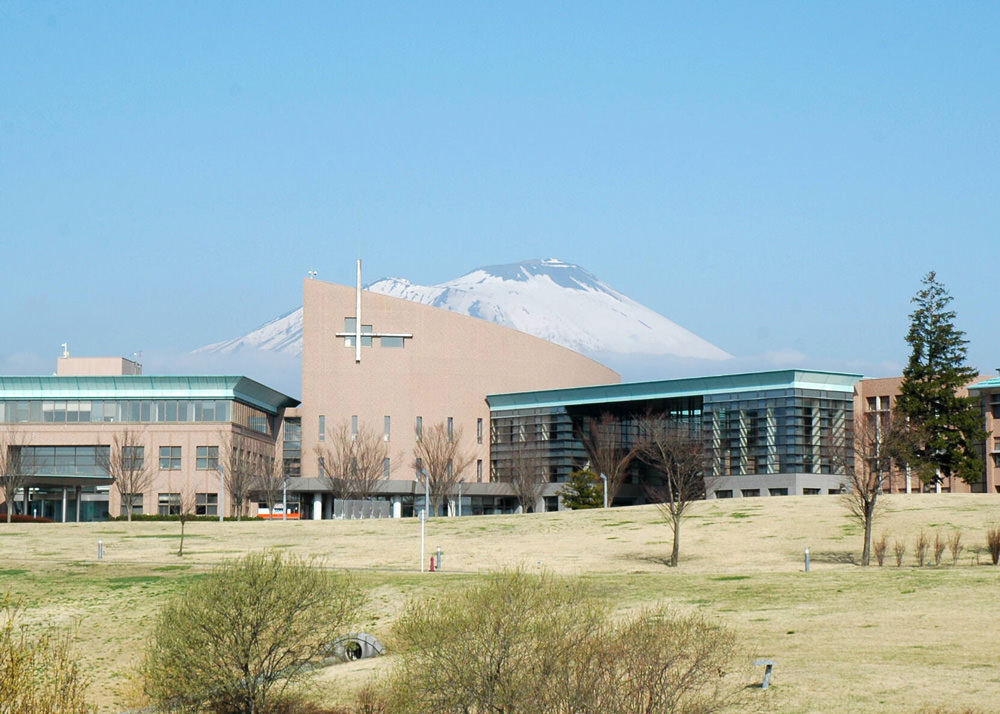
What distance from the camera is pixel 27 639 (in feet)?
125

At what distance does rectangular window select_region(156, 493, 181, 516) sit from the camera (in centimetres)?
10169

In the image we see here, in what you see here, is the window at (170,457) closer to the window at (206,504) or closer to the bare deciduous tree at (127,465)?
the bare deciduous tree at (127,465)

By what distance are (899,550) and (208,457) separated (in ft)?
213

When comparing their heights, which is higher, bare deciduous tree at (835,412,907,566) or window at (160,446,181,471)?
window at (160,446,181,471)

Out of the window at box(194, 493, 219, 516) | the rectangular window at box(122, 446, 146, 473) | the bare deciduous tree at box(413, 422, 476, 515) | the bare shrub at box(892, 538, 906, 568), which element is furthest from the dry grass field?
the bare deciduous tree at box(413, 422, 476, 515)

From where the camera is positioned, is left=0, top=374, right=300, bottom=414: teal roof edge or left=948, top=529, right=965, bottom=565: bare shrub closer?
left=948, top=529, right=965, bottom=565: bare shrub

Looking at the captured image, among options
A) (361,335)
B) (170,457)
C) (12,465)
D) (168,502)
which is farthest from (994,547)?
(12,465)

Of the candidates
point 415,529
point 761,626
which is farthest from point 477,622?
point 415,529

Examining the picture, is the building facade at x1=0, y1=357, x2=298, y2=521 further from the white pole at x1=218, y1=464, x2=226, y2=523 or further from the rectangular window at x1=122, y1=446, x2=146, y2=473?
the white pole at x1=218, y1=464, x2=226, y2=523

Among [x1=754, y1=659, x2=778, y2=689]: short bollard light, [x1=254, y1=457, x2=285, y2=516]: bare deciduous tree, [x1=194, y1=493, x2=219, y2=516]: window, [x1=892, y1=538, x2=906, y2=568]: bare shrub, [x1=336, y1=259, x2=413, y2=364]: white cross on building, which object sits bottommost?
[x1=754, y1=659, x2=778, y2=689]: short bollard light

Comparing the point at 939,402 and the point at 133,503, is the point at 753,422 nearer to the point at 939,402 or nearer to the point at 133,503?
the point at 939,402

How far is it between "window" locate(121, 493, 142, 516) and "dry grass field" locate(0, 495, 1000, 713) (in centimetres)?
2155

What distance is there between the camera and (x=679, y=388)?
106 m

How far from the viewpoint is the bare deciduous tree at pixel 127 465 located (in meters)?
97.9
